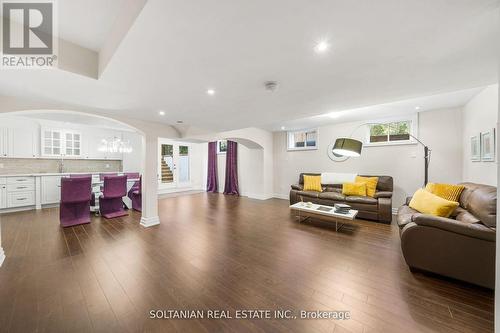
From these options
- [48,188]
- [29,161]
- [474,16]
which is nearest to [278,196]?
[474,16]

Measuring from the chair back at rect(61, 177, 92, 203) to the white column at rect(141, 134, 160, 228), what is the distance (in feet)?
3.95

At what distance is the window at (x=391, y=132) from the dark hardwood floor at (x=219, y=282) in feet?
8.14

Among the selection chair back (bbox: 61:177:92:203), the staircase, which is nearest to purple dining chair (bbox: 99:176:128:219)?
chair back (bbox: 61:177:92:203)

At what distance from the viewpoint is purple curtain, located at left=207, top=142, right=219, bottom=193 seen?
26.8 ft

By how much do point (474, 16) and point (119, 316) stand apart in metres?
3.20

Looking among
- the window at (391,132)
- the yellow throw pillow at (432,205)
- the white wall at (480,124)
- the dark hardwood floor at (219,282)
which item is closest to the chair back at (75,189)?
the dark hardwood floor at (219,282)

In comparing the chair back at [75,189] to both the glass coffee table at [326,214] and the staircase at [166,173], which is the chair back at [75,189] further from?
the glass coffee table at [326,214]

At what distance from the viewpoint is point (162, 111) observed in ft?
9.89

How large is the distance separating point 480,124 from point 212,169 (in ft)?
25.2

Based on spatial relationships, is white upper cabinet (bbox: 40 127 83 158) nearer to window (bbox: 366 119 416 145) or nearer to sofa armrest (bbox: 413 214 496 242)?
sofa armrest (bbox: 413 214 496 242)

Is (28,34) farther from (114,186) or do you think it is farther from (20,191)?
(20,191)

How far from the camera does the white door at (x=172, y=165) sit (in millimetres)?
7649

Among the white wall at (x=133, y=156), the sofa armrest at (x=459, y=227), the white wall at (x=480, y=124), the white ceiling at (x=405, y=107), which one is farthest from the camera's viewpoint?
the white wall at (x=133, y=156)

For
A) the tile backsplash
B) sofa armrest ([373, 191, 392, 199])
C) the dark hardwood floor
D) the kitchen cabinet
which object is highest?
the kitchen cabinet
